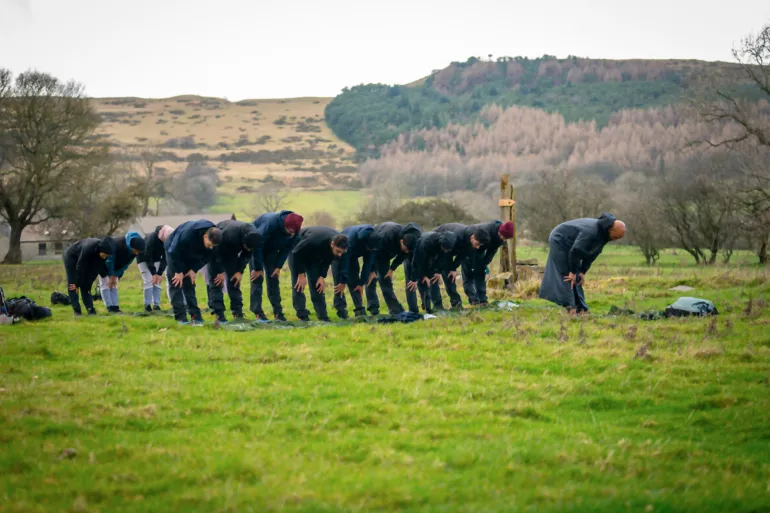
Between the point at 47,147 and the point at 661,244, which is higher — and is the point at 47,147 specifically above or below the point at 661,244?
above

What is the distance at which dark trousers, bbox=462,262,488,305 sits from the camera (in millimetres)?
20094

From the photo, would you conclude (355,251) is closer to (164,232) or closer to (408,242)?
(408,242)

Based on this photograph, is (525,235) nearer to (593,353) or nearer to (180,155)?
(593,353)

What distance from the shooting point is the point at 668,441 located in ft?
28.0

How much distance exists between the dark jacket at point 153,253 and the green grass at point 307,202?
75479 mm

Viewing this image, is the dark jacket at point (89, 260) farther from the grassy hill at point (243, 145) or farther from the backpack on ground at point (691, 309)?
the grassy hill at point (243, 145)

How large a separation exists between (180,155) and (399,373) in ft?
488

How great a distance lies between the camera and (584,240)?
1795 centimetres

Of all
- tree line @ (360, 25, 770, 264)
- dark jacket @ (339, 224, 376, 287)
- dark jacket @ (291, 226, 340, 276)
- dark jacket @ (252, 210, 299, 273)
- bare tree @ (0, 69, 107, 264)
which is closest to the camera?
dark jacket @ (291, 226, 340, 276)

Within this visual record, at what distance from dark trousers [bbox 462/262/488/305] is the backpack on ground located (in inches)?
172

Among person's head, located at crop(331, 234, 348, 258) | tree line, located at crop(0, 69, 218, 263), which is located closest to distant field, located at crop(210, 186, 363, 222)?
tree line, located at crop(0, 69, 218, 263)

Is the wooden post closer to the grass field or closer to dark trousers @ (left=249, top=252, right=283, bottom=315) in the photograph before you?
dark trousers @ (left=249, top=252, right=283, bottom=315)

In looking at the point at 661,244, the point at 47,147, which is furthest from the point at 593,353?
the point at 47,147

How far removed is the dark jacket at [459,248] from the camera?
1945cm
